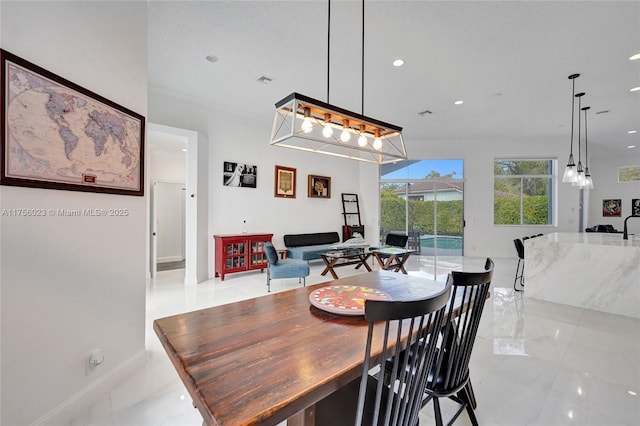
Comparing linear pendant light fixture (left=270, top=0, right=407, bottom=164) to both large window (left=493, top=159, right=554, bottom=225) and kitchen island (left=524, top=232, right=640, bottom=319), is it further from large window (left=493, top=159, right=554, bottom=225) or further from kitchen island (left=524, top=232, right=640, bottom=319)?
large window (left=493, top=159, right=554, bottom=225)

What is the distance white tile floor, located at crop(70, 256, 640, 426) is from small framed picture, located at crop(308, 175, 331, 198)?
11.8 feet

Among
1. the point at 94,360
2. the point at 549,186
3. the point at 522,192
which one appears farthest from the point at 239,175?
the point at 549,186

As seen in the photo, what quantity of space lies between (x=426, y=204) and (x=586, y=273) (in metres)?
4.29

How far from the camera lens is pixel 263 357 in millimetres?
1080

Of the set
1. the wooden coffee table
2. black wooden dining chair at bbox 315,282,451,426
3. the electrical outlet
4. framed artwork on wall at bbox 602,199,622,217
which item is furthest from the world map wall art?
framed artwork on wall at bbox 602,199,622,217

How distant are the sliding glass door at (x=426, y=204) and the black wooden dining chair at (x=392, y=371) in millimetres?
6823

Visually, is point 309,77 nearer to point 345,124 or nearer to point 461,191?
point 345,124

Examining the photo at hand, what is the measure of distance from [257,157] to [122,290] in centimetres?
405

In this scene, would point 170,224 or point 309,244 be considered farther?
point 170,224

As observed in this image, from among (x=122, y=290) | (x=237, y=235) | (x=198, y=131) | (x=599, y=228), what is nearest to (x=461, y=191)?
(x=599, y=228)

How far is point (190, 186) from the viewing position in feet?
15.7

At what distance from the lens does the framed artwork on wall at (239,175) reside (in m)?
5.32

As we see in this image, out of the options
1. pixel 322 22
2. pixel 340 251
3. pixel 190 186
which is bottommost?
pixel 340 251

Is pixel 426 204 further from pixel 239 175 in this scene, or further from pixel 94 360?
pixel 94 360
